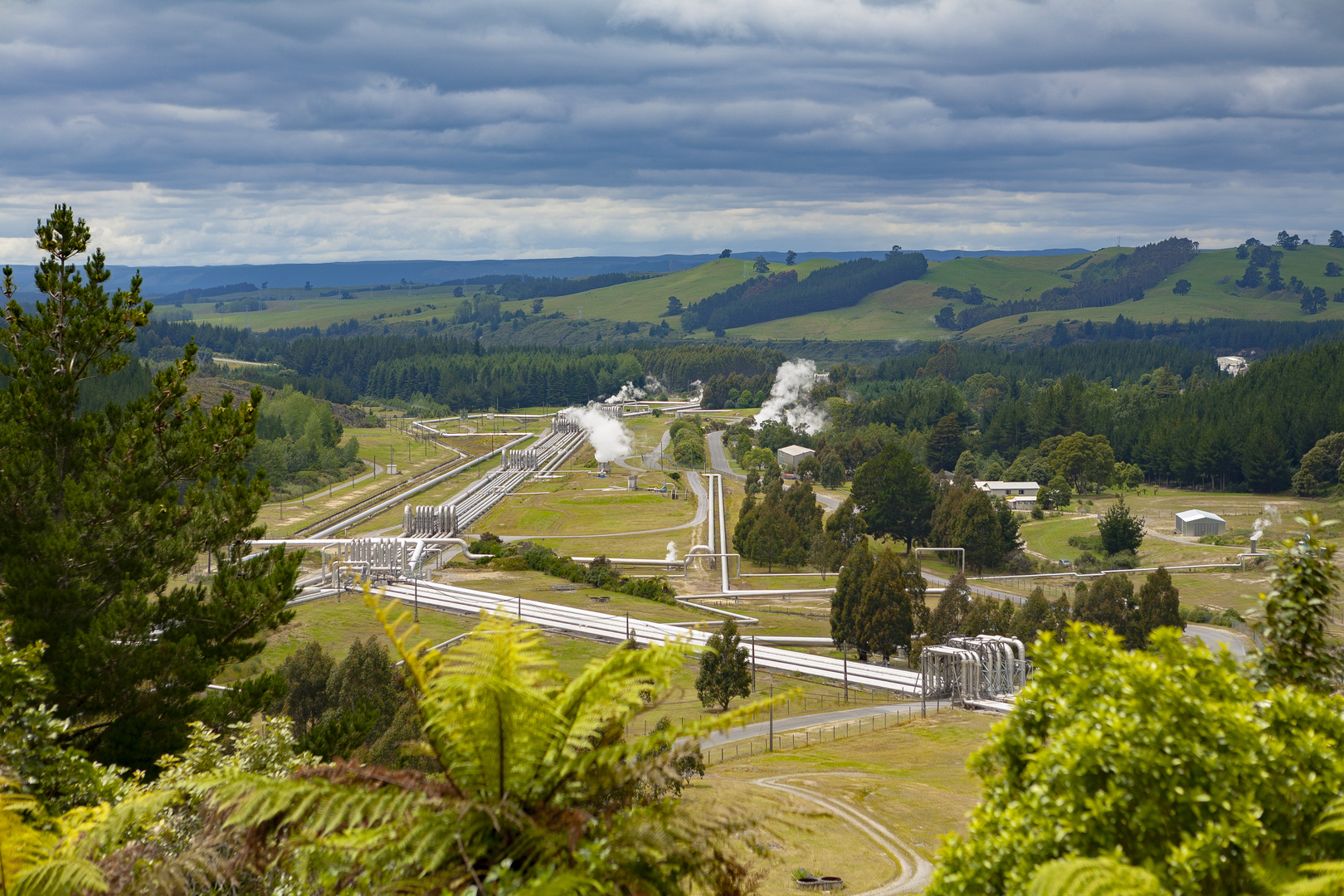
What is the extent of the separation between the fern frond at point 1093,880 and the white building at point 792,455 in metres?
151

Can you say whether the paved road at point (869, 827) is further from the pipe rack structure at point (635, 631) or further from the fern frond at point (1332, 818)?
the fern frond at point (1332, 818)

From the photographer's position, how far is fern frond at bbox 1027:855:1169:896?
6305mm

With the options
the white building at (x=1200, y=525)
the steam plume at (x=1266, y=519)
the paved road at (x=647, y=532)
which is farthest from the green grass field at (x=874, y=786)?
the steam plume at (x=1266, y=519)

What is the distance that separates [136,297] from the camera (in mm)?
25031

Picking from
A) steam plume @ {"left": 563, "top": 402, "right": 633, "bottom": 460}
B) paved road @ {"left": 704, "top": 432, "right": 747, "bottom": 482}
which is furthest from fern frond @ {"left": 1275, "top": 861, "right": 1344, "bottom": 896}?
steam plume @ {"left": 563, "top": 402, "right": 633, "bottom": 460}

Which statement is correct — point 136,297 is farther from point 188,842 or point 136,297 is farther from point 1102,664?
point 1102,664

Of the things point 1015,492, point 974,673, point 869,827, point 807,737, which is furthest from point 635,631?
point 1015,492

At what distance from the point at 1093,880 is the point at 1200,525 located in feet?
381

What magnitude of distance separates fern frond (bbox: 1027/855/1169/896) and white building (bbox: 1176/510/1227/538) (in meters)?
114

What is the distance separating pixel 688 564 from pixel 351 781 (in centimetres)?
9041

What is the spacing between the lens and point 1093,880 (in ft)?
21.4

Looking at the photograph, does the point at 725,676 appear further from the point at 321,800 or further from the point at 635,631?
the point at 321,800

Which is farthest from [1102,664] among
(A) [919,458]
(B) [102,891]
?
(A) [919,458]

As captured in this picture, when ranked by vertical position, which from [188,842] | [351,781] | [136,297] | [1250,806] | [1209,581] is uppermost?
[136,297]
